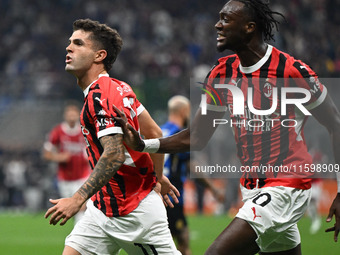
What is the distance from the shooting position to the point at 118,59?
23469 millimetres

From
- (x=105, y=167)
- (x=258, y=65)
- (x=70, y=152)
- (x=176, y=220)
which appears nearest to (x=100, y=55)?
(x=105, y=167)

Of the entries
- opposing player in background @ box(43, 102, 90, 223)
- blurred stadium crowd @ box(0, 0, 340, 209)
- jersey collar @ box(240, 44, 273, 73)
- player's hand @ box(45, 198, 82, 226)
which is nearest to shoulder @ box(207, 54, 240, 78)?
jersey collar @ box(240, 44, 273, 73)

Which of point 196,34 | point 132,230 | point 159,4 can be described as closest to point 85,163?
point 132,230

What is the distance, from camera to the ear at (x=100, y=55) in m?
4.81

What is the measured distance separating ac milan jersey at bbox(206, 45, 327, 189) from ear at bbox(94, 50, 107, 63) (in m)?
1.01

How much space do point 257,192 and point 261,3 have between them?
4.79 feet

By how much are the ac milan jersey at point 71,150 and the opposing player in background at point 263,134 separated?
25.4 ft

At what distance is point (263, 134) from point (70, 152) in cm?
809

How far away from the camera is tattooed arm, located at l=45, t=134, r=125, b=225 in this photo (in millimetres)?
3936

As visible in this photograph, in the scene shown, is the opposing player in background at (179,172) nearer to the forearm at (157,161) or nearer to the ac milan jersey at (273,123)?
the forearm at (157,161)

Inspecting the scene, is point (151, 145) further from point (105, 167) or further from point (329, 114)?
point (329, 114)

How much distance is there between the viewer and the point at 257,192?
4.56 metres

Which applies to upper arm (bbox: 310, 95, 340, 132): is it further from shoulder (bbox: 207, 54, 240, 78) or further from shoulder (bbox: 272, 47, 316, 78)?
shoulder (bbox: 207, 54, 240, 78)

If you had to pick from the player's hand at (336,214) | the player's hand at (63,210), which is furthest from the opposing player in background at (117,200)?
the player's hand at (336,214)
